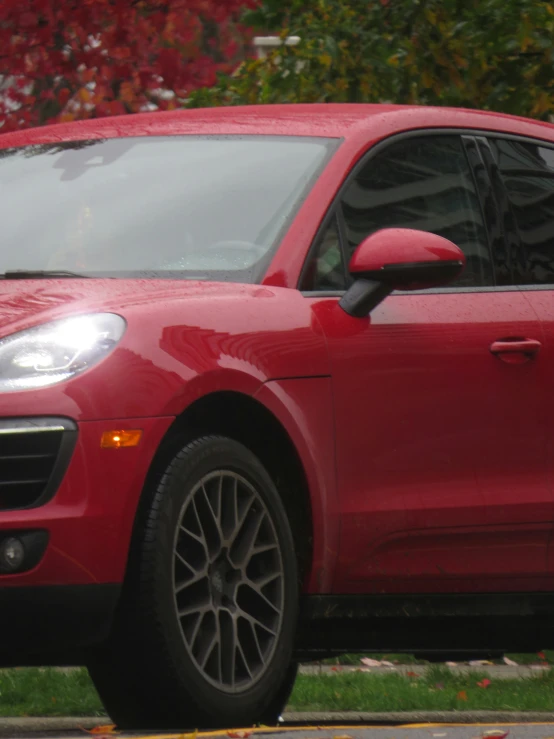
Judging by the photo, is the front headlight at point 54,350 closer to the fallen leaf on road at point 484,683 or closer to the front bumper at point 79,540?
the front bumper at point 79,540

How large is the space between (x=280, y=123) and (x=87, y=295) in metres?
1.35

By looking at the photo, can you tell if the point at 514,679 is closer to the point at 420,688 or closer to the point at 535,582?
the point at 420,688

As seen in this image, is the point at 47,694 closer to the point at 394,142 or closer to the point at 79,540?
the point at 394,142

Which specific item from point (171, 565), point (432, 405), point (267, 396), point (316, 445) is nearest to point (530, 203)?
point (432, 405)

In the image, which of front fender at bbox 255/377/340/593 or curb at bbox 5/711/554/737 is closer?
front fender at bbox 255/377/340/593

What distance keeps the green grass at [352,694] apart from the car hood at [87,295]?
280cm

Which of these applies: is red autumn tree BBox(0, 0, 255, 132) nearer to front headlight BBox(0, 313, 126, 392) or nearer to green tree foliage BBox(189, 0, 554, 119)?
green tree foliage BBox(189, 0, 554, 119)

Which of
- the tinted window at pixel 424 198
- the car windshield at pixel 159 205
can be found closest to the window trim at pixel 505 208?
the tinted window at pixel 424 198

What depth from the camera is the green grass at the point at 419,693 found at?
831 cm

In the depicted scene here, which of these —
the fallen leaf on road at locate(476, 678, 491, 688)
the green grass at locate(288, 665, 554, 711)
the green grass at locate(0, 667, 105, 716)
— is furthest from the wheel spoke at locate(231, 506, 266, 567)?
the fallen leaf on road at locate(476, 678, 491, 688)

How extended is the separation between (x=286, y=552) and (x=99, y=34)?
18.2 feet

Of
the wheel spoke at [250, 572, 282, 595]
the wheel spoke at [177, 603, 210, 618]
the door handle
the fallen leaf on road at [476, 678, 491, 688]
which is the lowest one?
the fallen leaf on road at [476, 678, 491, 688]

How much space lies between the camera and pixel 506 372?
6340mm

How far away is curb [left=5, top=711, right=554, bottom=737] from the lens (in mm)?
7262
